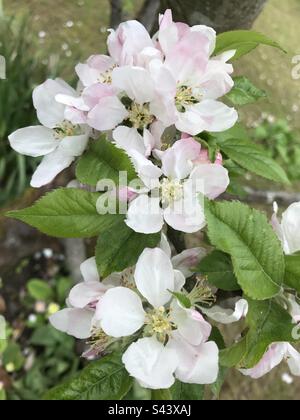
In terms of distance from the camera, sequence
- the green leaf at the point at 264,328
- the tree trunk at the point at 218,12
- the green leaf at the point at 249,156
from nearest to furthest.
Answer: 1. the green leaf at the point at 264,328
2. the green leaf at the point at 249,156
3. the tree trunk at the point at 218,12

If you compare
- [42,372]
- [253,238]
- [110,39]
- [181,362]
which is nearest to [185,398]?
[181,362]

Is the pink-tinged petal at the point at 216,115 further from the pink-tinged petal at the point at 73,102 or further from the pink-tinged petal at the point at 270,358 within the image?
the pink-tinged petal at the point at 270,358

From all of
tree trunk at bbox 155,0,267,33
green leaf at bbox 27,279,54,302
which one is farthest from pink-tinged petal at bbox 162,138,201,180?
green leaf at bbox 27,279,54,302

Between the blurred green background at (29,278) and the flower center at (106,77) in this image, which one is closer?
the flower center at (106,77)

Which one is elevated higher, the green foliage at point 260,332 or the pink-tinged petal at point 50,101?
the pink-tinged petal at point 50,101

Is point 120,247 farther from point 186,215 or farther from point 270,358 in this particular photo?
point 270,358

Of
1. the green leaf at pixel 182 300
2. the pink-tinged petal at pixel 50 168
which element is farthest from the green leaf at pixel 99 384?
the pink-tinged petal at pixel 50 168

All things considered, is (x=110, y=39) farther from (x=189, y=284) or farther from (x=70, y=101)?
(x=189, y=284)

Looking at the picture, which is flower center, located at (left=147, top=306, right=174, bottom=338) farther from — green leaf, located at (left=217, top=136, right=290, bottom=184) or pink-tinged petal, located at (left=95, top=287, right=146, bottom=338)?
green leaf, located at (left=217, top=136, right=290, bottom=184)
